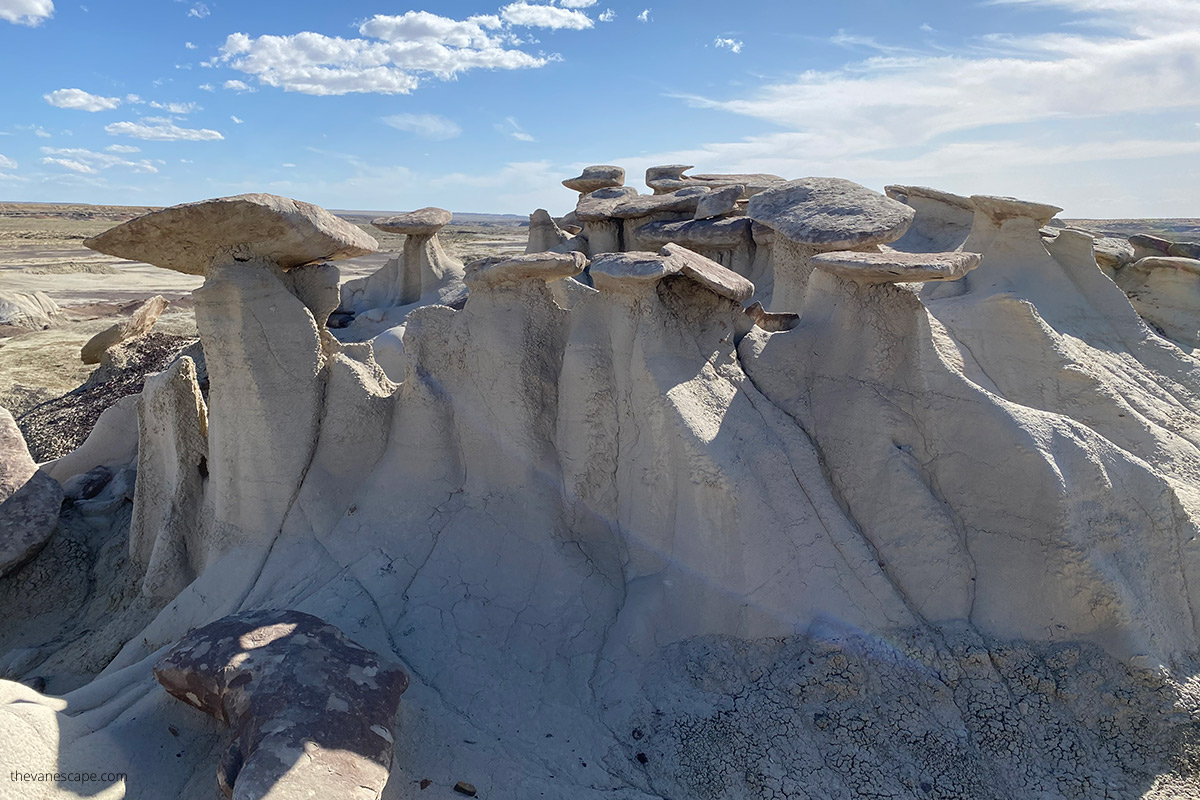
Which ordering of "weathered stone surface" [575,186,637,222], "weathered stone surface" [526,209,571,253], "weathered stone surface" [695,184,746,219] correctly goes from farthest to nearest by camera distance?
"weathered stone surface" [526,209,571,253] → "weathered stone surface" [575,186,637,222] → "weathered stone surface" [695,184,746,219]

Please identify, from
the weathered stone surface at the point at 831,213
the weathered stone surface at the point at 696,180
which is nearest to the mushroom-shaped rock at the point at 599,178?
the weathered stone surface at the point at 696,180

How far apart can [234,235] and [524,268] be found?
1401 mm

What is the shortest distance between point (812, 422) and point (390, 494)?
2213mm

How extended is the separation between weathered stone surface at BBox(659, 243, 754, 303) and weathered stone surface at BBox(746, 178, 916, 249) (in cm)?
54

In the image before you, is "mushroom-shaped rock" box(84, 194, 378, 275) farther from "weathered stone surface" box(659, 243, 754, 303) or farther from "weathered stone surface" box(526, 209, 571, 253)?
"weathered stone surface" box(526, 209, 571, 253)

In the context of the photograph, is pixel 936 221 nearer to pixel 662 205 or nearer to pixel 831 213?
pixel 662 205

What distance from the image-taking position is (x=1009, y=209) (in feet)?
21.2

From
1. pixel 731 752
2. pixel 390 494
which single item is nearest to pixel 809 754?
pixel 731 752

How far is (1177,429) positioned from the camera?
5355 mm

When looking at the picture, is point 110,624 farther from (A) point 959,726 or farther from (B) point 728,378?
(A) point 959,726

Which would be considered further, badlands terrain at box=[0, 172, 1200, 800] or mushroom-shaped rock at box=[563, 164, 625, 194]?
mushroom-shaped rock at box=[563, 164, 625, 194]

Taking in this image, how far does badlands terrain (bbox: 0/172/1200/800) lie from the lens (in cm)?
300

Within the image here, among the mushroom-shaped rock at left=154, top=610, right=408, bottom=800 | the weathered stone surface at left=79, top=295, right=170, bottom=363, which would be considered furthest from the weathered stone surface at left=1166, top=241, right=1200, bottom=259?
the weathered stone surface at left=79, top=295, right=170, bottom=363

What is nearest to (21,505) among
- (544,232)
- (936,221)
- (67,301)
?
(544,232)
